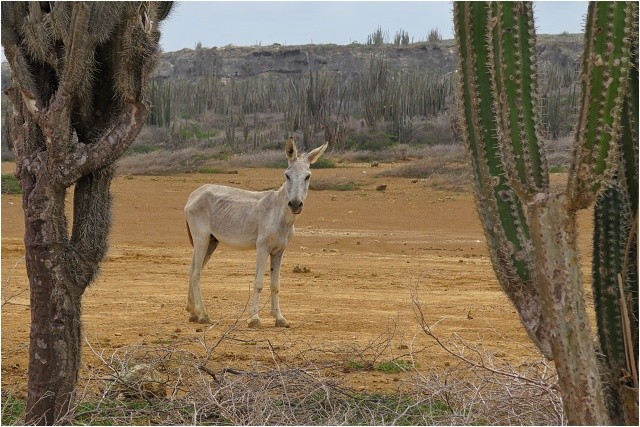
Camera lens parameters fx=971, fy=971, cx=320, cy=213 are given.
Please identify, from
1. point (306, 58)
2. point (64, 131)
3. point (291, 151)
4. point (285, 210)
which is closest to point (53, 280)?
point (64, 131)

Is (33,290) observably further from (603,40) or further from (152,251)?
(152,251)

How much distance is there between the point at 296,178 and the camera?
37.2 ft

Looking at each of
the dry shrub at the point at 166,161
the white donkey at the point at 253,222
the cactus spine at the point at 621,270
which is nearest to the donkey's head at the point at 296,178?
the white donkey at the point at 253,222

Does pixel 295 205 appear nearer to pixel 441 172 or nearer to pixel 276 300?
pixel 276 300

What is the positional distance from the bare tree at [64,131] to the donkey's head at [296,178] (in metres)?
4.30

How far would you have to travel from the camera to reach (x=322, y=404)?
738 centimetres

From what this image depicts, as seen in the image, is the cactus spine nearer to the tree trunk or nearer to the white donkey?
the tree trunk

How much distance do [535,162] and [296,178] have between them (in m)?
6.35

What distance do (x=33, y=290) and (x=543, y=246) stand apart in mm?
3666

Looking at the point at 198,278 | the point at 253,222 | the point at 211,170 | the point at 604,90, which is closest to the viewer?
the point at 604,90

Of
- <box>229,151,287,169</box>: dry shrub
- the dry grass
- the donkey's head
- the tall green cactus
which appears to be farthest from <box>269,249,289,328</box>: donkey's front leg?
<box>229,151,287,169</box>: dry shrub

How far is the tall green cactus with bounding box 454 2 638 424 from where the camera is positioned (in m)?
4.92

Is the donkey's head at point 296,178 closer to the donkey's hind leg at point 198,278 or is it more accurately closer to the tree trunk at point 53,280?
the donkey's hind leg at point 198,278

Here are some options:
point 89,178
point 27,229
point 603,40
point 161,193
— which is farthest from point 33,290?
point 161,193
